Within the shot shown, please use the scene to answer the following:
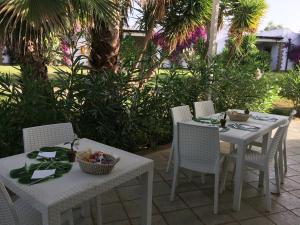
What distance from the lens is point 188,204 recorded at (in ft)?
10.2

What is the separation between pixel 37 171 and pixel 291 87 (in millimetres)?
7956

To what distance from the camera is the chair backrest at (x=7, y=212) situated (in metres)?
1.66

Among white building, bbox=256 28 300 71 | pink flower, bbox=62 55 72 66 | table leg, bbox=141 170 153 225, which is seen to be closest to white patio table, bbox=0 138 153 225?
table leg, bbox=141 170 153 225

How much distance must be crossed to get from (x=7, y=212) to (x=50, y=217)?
0.30 m

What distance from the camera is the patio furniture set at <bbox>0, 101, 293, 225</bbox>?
1691 mm

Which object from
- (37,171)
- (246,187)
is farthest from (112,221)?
(246,187)

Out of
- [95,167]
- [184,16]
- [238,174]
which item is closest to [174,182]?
[238,174]

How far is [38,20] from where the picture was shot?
321cm

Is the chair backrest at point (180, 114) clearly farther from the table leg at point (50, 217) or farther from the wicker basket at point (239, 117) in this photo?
the table leg at point (50, 217)

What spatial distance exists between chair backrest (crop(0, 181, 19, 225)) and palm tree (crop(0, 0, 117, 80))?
83.1 inches

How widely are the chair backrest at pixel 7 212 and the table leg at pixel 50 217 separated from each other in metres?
0.23

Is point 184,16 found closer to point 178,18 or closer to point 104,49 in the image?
point 178,18

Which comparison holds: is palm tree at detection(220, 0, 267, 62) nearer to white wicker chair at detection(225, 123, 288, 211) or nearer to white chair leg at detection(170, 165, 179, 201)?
white wicker chair at detection(225, 123, 288, 211)

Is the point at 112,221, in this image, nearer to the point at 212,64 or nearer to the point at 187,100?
the point at 187,100
